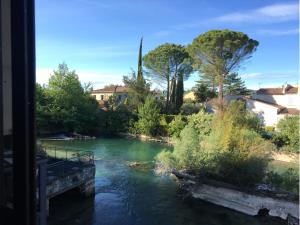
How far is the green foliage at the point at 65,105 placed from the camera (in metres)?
29.5

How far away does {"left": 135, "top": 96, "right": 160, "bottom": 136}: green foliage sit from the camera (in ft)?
95.7

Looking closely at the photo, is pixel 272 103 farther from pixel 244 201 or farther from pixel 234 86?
pixel 244 201

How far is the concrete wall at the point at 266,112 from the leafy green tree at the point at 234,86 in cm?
313

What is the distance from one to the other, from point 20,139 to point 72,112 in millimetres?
29543

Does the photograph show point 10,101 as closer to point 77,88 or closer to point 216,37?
point 216,37

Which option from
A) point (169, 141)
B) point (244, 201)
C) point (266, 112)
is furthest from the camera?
point (266, 112)

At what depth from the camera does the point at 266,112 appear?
1236 inches

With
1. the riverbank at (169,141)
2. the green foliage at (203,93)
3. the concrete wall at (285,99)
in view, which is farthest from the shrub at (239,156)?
the green foliage at (203,93)

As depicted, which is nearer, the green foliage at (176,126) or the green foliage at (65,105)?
the green foliage at (176,126)

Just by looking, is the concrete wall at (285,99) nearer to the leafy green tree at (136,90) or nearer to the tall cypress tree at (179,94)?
the tall cypress tree at (179,94)

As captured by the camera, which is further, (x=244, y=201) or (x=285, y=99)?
(x=285, y=99)

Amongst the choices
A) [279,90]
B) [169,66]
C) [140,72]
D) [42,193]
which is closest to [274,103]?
[279,90]

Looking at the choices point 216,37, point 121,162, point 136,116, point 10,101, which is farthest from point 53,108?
point 10,101

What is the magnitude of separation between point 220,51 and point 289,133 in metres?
10.4
